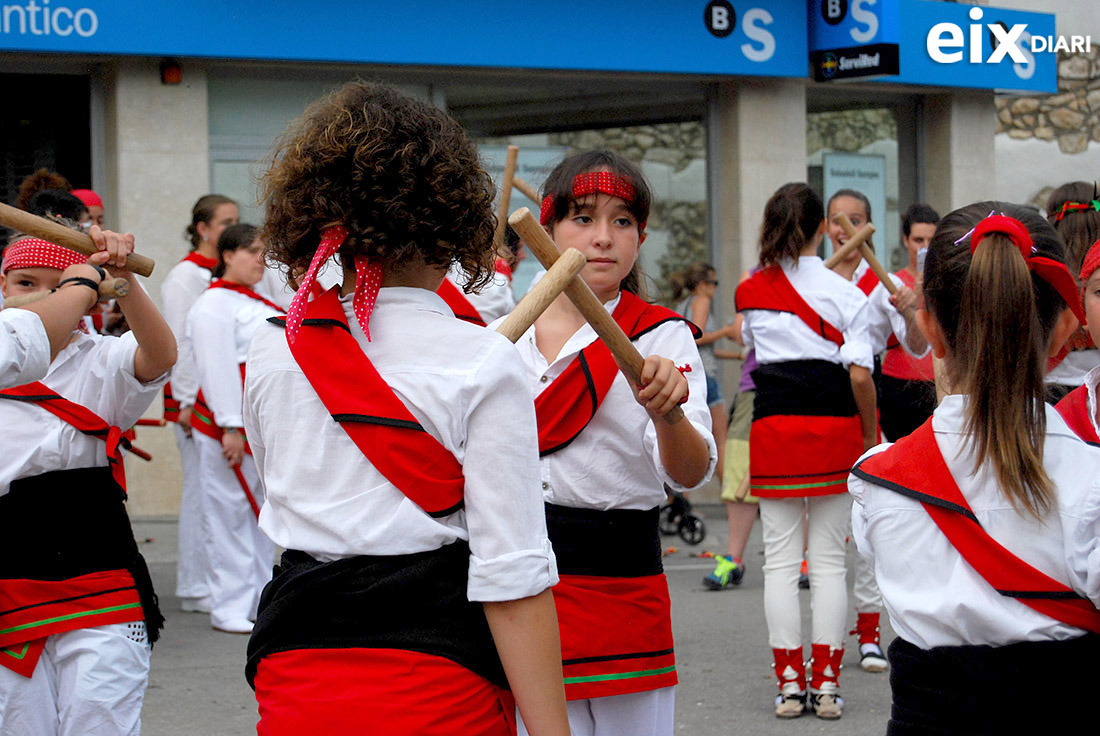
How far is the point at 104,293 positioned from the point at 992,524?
2.01 metres

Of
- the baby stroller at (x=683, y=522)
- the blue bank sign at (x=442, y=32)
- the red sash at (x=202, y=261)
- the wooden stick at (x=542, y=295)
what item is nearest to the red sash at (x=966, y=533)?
the wooden stick at (x=542, y=295)

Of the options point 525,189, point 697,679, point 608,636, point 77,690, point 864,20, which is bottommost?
point 697,679

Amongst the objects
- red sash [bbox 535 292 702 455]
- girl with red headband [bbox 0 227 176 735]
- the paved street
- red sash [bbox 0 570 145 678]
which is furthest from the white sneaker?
red sash [bbox 0 570 145 678]

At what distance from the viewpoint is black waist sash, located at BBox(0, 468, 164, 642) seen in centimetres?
319

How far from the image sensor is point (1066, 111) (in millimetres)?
13484

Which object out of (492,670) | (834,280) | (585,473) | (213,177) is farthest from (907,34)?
(492,670)

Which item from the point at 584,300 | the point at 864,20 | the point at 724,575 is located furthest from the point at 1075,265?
the point at 864,20

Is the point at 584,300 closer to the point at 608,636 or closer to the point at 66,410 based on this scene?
the point at 608,636

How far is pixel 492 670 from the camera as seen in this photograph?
197 centimetres

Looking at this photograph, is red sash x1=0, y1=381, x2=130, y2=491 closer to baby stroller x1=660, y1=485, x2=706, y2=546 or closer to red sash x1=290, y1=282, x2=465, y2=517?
red sash x1=290, y1=282, x2=465, y2=517

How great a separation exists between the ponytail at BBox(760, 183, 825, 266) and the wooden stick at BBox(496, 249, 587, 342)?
3.20m

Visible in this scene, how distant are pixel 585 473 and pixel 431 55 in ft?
23.5

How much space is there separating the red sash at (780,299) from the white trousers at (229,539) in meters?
2.69

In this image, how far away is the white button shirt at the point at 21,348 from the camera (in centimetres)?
260
